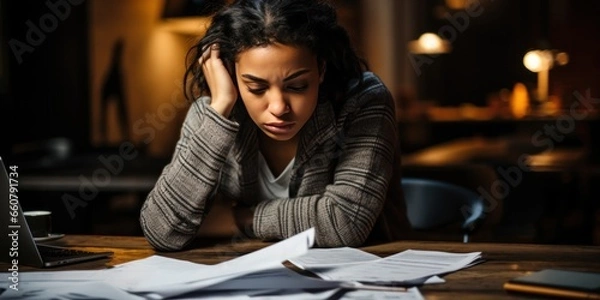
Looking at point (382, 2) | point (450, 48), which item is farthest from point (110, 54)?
point (450, 48)

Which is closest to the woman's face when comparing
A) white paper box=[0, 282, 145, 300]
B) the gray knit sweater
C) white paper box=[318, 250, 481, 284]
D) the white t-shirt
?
the gray knit sweater

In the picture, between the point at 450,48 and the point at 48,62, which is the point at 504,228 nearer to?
the point at 48,62

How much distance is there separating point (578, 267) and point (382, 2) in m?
5.96

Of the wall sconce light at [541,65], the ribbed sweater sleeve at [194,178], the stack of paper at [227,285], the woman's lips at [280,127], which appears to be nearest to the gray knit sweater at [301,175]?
the ribbed sweater sleeve at [194,178]

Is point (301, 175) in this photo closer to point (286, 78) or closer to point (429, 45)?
point (286, 78)

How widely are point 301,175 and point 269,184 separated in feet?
0.33

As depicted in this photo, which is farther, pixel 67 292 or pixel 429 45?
pixel 429 45

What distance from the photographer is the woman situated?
1.46 metres

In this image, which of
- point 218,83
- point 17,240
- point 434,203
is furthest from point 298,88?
point 434,203

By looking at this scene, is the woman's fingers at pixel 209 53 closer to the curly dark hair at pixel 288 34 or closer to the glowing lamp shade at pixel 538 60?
the curly dark hair at pixel 288 34

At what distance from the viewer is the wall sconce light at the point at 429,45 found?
22.1 ft

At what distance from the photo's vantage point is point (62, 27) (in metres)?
5.14

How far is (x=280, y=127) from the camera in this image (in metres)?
1.46

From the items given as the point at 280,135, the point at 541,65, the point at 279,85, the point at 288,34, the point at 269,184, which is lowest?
the point at 269,184
